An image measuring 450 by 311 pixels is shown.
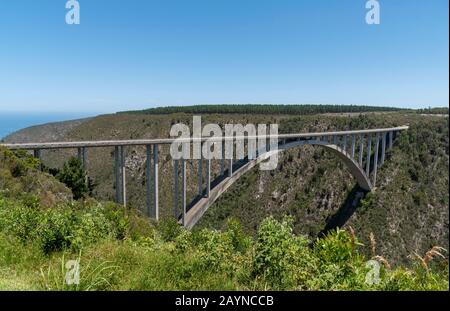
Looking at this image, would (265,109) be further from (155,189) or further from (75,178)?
(75,178)

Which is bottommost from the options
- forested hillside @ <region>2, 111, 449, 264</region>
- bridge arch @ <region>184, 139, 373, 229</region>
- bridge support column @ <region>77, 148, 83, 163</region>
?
forested hillside @ <region>2, 111, 449, 264</region>

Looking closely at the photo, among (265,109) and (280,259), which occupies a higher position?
(265,109)

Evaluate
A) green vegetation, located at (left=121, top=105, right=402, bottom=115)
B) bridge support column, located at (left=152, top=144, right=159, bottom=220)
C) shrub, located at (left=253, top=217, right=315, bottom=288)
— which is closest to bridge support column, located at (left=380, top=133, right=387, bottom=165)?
green vegetation, located at (left=121, top=105, right=402, bottom=115)

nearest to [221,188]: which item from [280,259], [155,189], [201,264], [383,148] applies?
[155,189]

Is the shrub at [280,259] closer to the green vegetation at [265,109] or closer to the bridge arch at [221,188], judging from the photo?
the bridge arch at [221,188]

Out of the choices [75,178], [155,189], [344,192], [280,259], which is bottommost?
[344,192]

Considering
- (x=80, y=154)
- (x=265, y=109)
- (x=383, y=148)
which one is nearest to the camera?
(x=80, y=154)

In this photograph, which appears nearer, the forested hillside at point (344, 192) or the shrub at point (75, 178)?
the shrub at point (75, 178)

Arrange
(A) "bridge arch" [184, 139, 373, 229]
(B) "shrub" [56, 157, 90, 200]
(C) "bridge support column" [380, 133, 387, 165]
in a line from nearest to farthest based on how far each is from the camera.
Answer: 1. (B) "shrub" [56, 157, 90, 200]
2. (A) "bridge arch" [184, 139, 373, 229]
3. (C) "bridge support column" [380, 133, 387, 165]

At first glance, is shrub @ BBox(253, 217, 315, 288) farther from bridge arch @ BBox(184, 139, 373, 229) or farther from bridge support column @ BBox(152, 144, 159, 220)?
bridge arch @ BBox(184, 139, 373, 229)

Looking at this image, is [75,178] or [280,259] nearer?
[280,259]

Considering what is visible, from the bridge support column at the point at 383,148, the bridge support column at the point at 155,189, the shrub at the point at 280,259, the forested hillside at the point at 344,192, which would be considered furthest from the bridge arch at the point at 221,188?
the shrub at the point at 280,259

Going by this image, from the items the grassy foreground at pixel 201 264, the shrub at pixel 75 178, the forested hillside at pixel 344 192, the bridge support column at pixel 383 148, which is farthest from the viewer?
the bridge support column at pixel 383 148

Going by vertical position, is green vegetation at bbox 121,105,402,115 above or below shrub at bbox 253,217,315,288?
above
